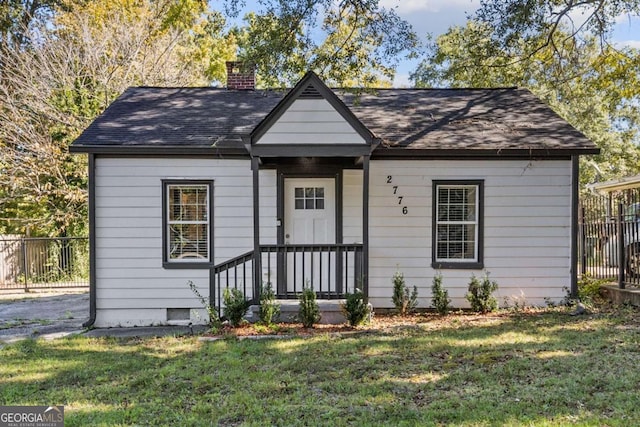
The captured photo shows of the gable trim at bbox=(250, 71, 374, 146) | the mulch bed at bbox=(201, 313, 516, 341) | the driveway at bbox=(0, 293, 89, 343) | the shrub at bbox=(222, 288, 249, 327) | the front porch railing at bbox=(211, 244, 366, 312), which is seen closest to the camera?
the mulch bed at bbox=(201, 313, 516, 341)

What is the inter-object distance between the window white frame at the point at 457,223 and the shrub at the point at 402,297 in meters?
→ 0.69

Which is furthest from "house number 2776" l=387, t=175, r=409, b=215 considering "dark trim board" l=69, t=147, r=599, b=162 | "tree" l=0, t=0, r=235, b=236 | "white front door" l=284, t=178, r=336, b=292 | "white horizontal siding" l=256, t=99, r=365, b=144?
"tree" l=0, t=0, r=235, b=236

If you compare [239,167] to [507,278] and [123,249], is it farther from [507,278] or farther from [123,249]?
[507,278]

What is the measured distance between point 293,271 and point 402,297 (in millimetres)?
1944

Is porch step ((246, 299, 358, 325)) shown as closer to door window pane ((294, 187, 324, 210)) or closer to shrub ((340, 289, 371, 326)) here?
shrub ((340, 289, 371, 326))

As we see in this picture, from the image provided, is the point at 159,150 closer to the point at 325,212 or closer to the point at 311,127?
the point at 311,127

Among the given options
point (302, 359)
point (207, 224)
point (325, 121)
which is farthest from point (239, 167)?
point (302, 359)

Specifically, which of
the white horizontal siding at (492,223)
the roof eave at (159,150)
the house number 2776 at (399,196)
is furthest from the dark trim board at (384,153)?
the house number 2776 at (399,196)

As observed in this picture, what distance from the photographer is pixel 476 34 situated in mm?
9516

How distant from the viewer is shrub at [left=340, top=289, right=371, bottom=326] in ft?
23.7

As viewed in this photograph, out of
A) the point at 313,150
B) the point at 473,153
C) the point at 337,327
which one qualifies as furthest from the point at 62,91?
the point at 473,153

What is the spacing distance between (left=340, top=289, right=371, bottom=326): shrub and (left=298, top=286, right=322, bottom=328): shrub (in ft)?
1.48

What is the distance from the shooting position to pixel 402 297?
817 centimetres

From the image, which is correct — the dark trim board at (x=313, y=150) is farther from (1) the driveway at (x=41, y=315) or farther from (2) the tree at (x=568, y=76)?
(1) the driveway at (x=41, y=315)
